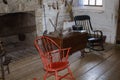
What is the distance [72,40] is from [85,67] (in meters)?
0.63

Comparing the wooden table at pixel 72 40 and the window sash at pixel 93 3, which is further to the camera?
the window sash at pixel 93 3

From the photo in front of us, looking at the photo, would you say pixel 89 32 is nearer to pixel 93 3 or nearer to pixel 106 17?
pixel 106 17

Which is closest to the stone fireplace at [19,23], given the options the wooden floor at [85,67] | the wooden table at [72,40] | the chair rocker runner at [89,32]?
the wooden floor at [85,67]

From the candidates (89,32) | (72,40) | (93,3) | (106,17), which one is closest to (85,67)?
(72,40)

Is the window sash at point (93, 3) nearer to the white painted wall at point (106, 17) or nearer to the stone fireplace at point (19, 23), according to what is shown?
the white painted wall at point (106, 17)

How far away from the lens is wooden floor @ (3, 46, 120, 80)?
317 centimetres

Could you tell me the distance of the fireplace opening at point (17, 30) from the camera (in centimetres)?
458

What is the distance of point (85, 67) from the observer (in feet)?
11.8

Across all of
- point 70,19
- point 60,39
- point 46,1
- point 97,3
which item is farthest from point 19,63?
point 97,3

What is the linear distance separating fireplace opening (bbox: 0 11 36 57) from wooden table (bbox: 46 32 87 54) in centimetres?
143

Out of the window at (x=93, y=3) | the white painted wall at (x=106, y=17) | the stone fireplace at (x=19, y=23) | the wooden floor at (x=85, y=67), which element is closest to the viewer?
the wooden floor at (x=85, y=67)

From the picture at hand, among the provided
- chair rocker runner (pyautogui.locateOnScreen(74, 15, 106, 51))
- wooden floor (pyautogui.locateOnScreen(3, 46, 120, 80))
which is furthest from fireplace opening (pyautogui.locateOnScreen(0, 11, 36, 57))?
chair rocker runner (pyautogui.locateOnScreen(74, 15, 106, 51))

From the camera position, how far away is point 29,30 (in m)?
5.08

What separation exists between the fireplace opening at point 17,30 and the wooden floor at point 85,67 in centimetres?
88
